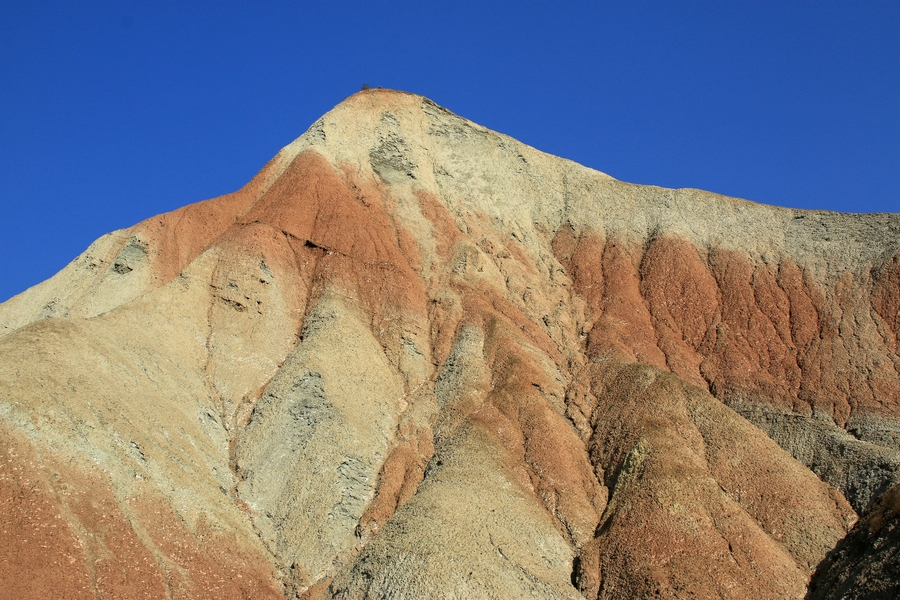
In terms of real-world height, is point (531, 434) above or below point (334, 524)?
above

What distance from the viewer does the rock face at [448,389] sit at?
1150 inches

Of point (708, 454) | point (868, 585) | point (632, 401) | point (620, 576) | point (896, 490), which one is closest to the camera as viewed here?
point (868, 585)

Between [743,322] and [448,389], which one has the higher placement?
[743,322]

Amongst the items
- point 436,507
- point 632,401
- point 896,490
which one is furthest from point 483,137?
point 896,490

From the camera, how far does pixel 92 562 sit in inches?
1027

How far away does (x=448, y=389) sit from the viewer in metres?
40.1

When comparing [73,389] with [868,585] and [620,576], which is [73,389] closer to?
[620,576]

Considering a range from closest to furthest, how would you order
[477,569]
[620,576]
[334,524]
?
[477,569] → [620,576] → [334,524]

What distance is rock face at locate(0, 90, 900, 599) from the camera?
29.2 metres

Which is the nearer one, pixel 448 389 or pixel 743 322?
pixel 448 389

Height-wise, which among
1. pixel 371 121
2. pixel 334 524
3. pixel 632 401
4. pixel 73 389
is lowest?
pixel 334 524

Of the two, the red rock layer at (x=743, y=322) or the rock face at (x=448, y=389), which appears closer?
the rock face at (x=448, y=389)

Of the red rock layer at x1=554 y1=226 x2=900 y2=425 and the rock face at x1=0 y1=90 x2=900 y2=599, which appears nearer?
the rock face at x1=0 y1=90 x2=900 y2=599

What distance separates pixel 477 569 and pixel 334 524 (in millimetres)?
6718
